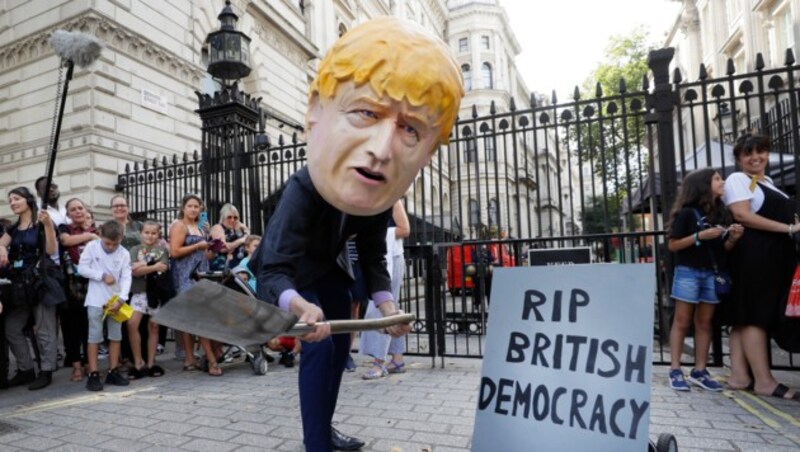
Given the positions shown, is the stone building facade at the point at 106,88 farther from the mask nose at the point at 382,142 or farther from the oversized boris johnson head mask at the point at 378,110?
the mask nose at the point at 382,142

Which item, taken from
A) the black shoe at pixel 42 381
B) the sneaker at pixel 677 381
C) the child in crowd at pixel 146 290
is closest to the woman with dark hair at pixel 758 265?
the sneaker at pixel 677 381

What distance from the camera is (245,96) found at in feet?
25.3

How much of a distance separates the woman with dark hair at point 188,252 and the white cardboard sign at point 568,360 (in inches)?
159

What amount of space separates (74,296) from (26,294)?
0.43m

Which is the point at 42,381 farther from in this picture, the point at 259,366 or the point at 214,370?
the point at 259,366

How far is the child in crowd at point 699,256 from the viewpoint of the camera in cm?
416

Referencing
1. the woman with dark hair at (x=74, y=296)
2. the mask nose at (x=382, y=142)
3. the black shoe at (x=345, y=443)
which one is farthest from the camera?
the woman with dark hair at (x=74, y=296)

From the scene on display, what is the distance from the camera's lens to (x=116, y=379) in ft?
16.1

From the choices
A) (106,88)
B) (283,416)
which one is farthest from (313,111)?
(106,88)

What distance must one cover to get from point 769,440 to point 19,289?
6237mm

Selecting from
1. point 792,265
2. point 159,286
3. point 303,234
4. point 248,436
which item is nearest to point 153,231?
point 159,286

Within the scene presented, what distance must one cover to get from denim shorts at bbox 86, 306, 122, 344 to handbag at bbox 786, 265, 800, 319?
5.95m

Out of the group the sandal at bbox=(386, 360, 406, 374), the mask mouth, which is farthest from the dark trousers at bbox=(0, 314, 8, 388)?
the mask mouth

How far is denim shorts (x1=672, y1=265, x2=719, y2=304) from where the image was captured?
13.6ft
